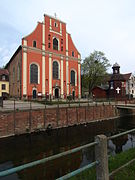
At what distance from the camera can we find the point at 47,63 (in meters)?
31.0

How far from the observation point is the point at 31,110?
45.9 ft

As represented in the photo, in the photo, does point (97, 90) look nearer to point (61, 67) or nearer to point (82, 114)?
point (61, 67)

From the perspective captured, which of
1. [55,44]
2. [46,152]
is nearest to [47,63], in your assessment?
[55,44]

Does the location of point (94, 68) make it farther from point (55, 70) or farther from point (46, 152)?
point (46, 152)

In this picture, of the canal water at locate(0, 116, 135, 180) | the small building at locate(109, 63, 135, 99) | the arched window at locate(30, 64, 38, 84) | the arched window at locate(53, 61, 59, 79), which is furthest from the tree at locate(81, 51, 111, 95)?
the canal water at locate(0, 116, 135, 180)

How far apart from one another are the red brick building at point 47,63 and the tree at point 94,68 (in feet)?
13.5

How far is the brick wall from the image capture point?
484 inches

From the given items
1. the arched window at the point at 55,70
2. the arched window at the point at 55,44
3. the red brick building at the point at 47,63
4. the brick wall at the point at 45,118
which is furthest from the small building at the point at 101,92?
the brick wall at the point at 45,118

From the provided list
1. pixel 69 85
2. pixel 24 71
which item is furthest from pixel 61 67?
pixel 24 71

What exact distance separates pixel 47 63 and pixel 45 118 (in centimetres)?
1842

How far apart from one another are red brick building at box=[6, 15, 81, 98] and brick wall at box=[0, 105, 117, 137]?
403 inches

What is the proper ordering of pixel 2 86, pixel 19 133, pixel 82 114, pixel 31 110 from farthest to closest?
pixel 2 86 < pixel 82 114 < pixel 31 110 < pixel 19 133

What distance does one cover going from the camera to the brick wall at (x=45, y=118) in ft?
40.4

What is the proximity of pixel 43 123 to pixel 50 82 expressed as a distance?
56.6 ft
